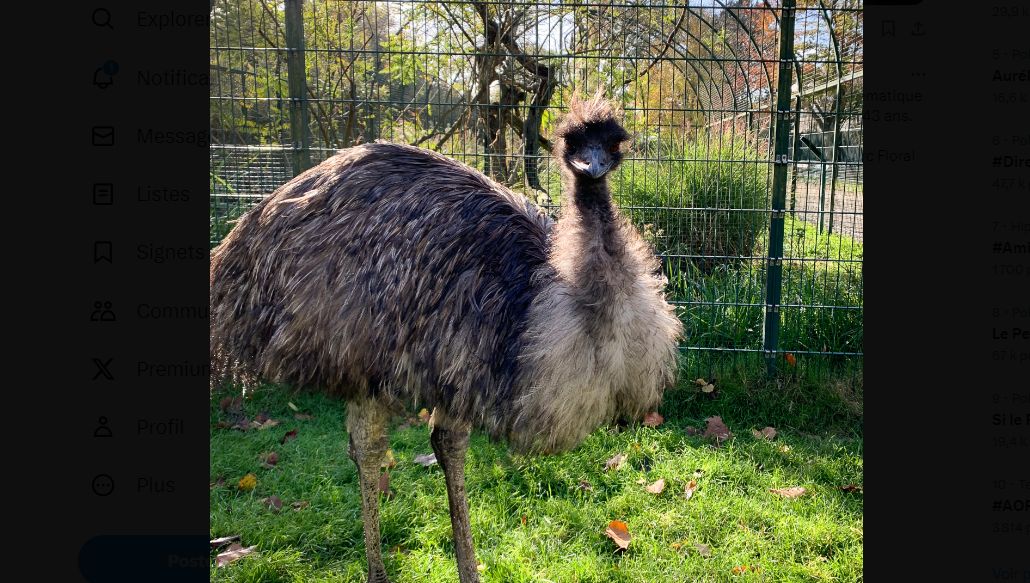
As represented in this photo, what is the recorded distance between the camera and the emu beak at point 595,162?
7.17 feet

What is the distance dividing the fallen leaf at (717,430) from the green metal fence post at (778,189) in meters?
0.58

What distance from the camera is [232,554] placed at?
303 centimetres

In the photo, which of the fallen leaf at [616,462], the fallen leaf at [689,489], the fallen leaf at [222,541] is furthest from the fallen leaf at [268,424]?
the fallen leaf at [689,489]

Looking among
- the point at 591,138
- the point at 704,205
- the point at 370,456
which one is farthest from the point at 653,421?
the point at 591,138

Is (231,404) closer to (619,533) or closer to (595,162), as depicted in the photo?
(619,533)

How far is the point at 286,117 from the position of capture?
4871 millimetres

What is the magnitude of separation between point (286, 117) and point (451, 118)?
1.06 metres

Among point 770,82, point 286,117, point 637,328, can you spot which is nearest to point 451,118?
point 286,117

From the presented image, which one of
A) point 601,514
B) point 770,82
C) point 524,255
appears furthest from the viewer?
point 770,82
